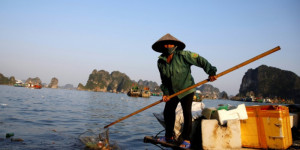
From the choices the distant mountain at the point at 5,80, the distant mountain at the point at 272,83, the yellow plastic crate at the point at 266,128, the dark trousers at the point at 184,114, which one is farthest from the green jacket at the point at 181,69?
the distant mountain at the point at 5,80

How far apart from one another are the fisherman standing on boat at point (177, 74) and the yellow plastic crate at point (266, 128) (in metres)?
0.95

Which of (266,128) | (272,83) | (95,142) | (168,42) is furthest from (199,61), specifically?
(272,83)

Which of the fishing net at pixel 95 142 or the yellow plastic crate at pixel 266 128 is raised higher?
the yellow plastic crate at pixel 266 128

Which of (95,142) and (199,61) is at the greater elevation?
(199,61)

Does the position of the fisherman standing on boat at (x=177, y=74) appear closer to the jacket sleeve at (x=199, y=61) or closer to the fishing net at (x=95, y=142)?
the jacket sleeve at (x=199, y=61)

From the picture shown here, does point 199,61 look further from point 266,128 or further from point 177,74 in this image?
point 266,128

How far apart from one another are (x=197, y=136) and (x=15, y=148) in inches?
212

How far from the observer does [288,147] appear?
3.23 meters

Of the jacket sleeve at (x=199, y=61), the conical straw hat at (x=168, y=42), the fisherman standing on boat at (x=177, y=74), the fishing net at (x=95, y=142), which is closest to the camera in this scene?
the jacket sleeve at (x=199, y=61)

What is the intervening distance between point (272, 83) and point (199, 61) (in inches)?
7764

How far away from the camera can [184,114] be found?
11.2 feet

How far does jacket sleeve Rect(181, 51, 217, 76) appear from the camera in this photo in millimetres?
3143

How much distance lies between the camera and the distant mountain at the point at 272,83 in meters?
154

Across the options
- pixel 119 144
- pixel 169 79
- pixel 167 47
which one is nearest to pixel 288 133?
pixel 169 79
